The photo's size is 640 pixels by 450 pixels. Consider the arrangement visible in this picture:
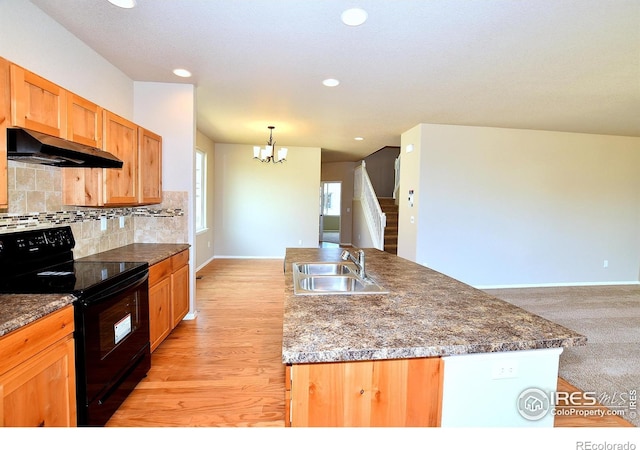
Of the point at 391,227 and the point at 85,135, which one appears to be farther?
the point at 391,227

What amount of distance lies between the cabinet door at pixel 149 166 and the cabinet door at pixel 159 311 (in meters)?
0.85

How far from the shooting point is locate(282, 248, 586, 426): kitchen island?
1119 mm

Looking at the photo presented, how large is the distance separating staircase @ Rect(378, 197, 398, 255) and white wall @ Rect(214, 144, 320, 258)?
1.70m

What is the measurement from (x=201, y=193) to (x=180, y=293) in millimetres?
3480

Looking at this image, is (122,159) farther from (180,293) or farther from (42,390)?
(42,390)

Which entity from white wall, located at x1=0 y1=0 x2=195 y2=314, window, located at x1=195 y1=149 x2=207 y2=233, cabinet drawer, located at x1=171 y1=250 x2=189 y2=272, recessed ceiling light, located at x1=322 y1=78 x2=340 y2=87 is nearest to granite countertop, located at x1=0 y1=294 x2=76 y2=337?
cabinet drawer, located at x1=171 y1=250 x2=189 y2=272

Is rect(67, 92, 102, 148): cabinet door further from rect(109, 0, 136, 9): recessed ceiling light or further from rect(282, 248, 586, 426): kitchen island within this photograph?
rect(282, 248, 586, 426): kitchen island

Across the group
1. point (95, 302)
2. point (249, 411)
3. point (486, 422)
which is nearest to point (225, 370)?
point (249, 411)

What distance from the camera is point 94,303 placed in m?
1.70

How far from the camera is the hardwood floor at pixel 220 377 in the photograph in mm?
1985

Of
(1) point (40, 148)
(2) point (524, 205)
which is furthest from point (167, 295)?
(2) point (524, 205)

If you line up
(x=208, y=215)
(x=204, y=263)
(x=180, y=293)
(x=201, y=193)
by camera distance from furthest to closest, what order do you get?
(x=208, y=215) < (x=204, y=263) < (x=201, y=193) < (x=180, y=293)

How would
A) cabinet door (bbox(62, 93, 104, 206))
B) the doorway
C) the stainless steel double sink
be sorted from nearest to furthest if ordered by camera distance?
the stainless steel double sink < cabinet door (bbox(62, 93, 104, 206)) < the doorway

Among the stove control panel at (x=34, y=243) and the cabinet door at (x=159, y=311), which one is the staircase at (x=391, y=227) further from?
the stove control panel at (x=34, y=243)
